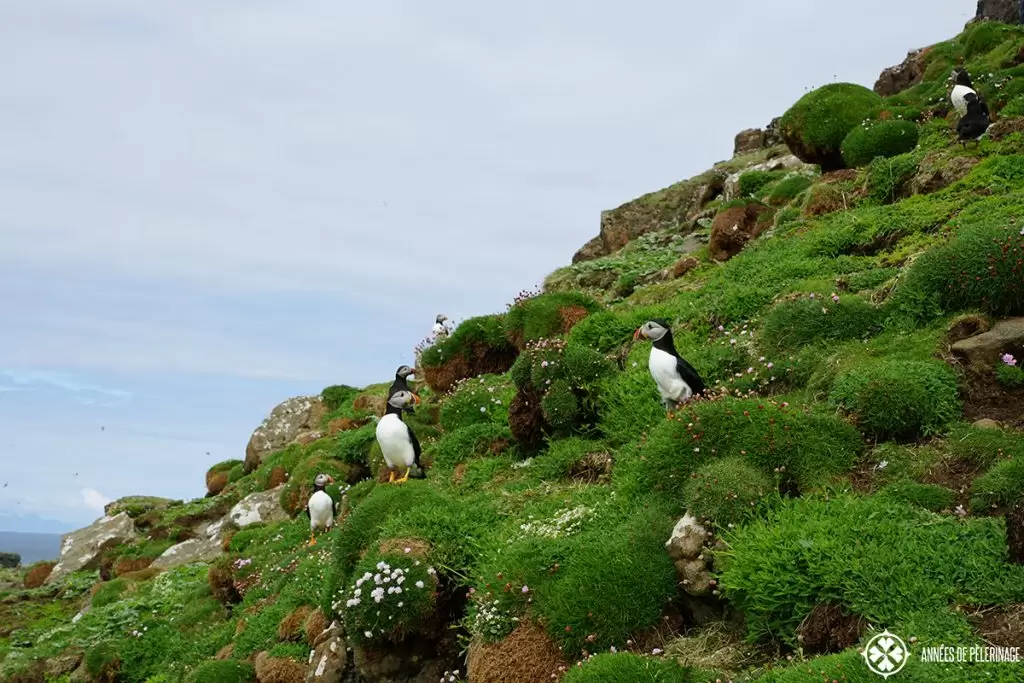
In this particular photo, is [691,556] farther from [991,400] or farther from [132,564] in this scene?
[132,564]

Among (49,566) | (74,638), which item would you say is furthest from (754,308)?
(49,566)

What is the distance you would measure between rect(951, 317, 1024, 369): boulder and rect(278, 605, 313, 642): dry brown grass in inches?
359

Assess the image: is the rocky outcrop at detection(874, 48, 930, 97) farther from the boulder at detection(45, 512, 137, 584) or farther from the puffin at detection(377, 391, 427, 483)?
the boulder at detection(45, 512, 137, 584)

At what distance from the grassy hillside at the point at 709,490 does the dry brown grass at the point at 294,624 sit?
0.05 metres

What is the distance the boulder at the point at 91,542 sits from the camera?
2691cm

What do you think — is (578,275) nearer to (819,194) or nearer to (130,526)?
(819,194)

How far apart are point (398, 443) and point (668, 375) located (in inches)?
170

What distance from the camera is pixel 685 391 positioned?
1064 cm

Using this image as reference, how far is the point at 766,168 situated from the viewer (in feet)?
86.5

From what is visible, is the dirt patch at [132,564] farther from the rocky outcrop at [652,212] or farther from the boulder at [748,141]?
the boulder at [748,141]

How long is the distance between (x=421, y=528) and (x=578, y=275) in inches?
541

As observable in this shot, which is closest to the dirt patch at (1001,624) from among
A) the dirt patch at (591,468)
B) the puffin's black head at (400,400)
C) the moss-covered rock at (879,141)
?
the dirt patch at (591,468)

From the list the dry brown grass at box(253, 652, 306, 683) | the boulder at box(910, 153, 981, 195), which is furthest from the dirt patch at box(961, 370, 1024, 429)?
the dry brown grass at box(253, 652, 306, 683)

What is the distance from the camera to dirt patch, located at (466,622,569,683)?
304 inches
